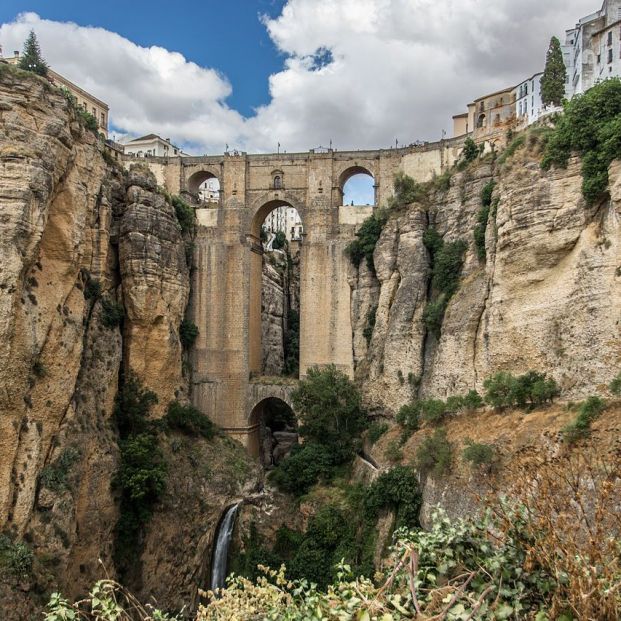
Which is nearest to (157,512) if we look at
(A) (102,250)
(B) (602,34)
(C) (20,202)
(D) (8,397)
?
(D) (8,397)

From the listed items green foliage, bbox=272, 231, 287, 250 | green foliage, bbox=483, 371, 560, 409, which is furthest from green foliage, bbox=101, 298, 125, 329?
green foliage, bbox=272, 231, 287, 250

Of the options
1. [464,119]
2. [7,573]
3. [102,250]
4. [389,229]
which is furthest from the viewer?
[464,119]

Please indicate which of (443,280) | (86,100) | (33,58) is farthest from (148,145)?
(443,280)

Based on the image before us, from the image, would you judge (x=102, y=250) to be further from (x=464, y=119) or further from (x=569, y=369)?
(x=464, y=119)

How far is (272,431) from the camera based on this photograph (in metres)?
38.1

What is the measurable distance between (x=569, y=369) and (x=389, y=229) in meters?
12.9

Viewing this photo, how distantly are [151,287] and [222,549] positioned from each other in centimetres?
1204

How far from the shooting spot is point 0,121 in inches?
664

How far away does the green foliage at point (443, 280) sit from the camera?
76.6 ft

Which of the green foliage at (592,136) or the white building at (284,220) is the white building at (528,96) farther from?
the white building at (284,220)

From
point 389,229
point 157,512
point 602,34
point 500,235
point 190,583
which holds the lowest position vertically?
point 190,583

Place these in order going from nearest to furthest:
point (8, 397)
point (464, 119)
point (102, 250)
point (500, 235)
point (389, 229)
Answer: point (8, 397), point (500, 235), point (102, 250), point (389, 229), point (464, 119)

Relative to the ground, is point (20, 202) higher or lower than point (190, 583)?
higher

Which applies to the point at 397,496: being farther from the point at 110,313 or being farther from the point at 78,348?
the point at 110,313
